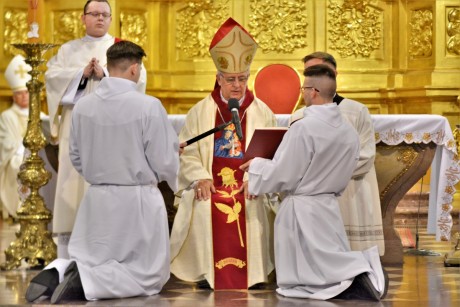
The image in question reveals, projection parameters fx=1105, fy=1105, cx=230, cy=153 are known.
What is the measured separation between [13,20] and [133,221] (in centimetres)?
622

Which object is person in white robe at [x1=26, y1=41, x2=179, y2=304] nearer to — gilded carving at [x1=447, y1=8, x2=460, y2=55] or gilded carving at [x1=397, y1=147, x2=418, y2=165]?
gilded carving at [x1=397, y1=147, x2=418, y2=165]

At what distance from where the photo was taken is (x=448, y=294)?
6.55 m

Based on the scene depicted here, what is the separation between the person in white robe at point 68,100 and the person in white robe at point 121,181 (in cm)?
131

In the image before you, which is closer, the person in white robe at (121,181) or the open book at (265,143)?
the person in white robe at (121,181)

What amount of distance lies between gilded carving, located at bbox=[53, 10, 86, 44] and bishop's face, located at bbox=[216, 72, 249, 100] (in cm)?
482

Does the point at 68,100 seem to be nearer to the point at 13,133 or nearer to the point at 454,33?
Result: the point at 13,133

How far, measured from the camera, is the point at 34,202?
795 centimetres

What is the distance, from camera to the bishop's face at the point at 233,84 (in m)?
7.23

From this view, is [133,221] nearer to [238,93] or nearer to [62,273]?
[62,273]

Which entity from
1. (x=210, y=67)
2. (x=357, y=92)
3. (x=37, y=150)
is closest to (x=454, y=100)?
(x=357, y=92)

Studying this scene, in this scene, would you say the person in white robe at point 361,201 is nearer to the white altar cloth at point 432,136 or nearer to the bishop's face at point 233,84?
the bishop's face at point 233,84

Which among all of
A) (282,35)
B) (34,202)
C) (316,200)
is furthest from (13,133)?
(316,200)

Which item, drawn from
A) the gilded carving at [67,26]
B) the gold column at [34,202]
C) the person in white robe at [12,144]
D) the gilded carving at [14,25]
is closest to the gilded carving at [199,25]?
the gilded carving at [67,26]

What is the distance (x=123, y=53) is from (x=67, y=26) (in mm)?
5548
